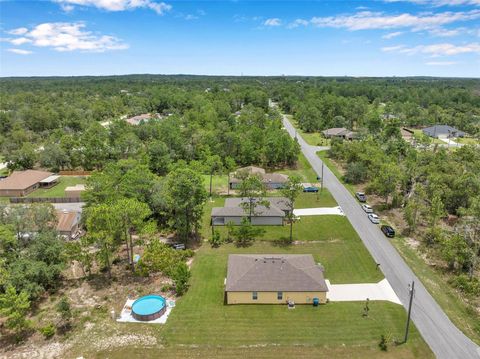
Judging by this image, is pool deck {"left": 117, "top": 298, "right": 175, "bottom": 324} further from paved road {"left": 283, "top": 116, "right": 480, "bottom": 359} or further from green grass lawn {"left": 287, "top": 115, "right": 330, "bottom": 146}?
green grass lawn {"left": 287, "top": 115, "right": 330, "bottom": 146}

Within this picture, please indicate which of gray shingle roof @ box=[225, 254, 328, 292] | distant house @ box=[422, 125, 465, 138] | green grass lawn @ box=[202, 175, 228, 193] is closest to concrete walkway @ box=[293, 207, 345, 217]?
green grass lawn @ box=[202, 175, 228, 193]

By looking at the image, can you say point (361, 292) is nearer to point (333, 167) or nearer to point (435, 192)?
point (435, 192)

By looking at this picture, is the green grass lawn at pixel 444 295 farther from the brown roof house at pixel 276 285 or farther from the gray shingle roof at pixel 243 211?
the gray shingle roof at pixel 243 211

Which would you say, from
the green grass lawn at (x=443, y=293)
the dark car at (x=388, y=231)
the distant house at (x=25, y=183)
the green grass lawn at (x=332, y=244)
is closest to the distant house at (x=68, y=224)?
the green grass lawn at (x=332, y=244)

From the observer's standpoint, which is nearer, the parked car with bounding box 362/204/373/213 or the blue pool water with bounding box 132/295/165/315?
the blue pool water with bounding box 132/295/165/315

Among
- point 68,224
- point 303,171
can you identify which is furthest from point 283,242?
point 303,171

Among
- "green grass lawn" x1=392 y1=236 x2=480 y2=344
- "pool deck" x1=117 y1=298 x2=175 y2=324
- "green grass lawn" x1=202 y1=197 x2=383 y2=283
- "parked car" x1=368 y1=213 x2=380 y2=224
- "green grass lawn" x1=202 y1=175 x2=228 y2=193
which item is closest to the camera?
"green grass lawn" x1=392 y1=236 x2=480 y2=344

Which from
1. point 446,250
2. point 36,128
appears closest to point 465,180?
Result: point 446,250
